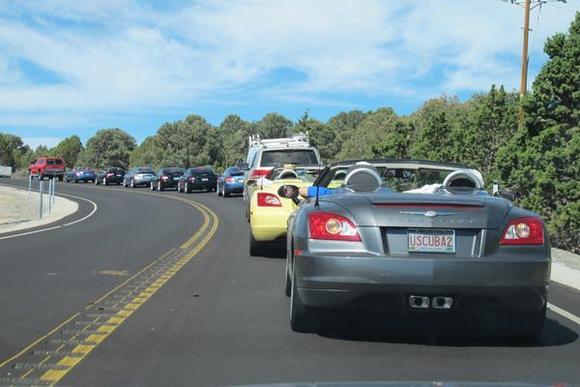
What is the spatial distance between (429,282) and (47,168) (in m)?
65.5

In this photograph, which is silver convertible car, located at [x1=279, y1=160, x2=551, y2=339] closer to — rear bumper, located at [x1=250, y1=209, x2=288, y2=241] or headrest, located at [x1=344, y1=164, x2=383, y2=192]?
→ headrest, located at [x1=344, y1=164, x2=383, y2=192]

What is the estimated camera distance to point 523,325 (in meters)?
6.01

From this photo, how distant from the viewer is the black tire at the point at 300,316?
241 inches

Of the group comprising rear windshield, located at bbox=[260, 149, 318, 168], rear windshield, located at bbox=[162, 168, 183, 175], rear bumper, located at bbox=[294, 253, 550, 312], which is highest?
rear windshield, located at bbox=[260, 149, 318, 168]

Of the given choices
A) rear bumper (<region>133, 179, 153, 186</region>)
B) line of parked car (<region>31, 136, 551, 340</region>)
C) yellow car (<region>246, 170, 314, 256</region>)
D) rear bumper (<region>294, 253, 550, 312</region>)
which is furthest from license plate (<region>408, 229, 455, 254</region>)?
rear bumper (<region>133, 179, 153, 186</region>)

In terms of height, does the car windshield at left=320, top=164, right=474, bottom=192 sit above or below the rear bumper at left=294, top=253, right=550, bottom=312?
above

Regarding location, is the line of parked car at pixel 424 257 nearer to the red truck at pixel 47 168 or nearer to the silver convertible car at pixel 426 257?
the silver convertible car at pixel 426 257

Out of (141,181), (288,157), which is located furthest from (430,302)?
(141,181)

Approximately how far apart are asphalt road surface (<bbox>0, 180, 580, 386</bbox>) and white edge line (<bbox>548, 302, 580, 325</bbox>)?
4.3 inches

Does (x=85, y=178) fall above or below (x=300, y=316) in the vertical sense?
above

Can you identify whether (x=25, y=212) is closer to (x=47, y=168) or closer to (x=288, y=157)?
(x=288, y=157)

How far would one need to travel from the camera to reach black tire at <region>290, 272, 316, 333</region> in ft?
20.1

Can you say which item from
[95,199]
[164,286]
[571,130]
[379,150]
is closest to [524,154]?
[571,130]

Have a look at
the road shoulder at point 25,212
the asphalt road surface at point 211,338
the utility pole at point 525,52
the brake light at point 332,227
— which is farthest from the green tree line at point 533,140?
the road shoulder at point 25,212
